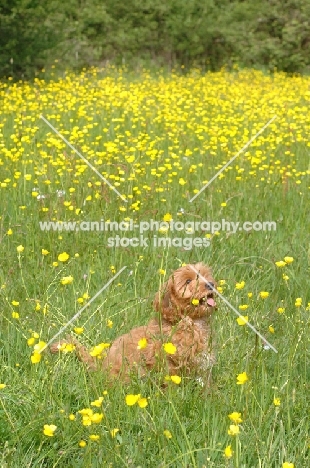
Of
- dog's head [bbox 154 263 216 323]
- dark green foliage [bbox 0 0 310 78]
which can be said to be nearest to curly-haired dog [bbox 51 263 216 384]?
dog's head [bbox 154 263 216 323]

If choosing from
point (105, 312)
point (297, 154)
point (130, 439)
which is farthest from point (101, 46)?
point (130, 439)

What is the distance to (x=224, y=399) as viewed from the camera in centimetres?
258

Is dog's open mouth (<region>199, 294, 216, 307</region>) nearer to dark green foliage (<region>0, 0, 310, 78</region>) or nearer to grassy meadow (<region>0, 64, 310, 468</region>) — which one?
grassy meadow (<region>0, 64, 310, 468</region>)

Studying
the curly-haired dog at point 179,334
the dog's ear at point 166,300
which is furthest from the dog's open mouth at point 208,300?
the dog's ear at point 166,300

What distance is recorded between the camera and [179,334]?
297 cm

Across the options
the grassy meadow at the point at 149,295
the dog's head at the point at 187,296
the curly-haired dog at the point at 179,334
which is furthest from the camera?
the dog's head at the point at 187,296

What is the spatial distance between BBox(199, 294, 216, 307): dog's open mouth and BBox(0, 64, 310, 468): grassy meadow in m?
0.17

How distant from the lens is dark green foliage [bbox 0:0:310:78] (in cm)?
1288

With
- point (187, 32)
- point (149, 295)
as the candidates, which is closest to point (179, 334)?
point (149, 295)

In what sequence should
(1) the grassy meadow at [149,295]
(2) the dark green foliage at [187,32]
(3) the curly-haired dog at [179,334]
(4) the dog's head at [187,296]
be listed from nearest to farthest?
(1) the grassy meadow at [149,295] < (3) the curly-haired dog at [179,334] < (4) the dog's head at [187,296] < (2) the dark green foliage at [187,32]

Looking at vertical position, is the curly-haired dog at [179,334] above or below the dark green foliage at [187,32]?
above

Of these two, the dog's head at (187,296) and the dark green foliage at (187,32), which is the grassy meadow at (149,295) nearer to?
the dog's head at (187,296)

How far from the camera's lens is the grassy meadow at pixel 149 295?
2369 mm

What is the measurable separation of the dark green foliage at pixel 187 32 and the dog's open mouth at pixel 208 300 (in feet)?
32.2
